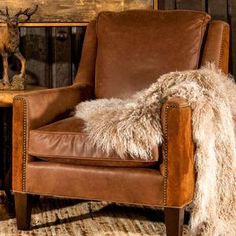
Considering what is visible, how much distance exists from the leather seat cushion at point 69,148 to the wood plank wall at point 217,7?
1350mm

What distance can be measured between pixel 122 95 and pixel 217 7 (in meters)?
0.99

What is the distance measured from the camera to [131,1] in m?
3.52

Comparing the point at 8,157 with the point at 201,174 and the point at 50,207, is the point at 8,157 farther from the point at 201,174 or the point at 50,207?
the point at 201,174

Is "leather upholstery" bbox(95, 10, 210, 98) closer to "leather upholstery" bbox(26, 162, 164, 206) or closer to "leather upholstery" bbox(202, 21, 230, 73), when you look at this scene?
"leather upholstery" bbox(202, 21, 230, 73)

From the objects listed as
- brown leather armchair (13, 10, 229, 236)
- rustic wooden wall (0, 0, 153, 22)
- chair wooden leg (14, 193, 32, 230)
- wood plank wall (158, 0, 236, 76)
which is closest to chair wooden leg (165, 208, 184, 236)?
brown leather armchair (13, 10, 229, 236)

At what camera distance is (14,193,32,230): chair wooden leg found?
8.46 ft

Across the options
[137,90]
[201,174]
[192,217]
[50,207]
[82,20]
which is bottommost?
[50,207]

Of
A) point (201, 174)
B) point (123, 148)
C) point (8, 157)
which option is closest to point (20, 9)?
point (8, 157)

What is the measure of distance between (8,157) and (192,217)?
1625 millimetres

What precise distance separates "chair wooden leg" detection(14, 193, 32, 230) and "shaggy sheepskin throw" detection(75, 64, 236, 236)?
47cm

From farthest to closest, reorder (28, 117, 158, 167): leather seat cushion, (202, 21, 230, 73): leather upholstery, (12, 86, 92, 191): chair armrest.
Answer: (202, 21, 230, 73): leather upholstery, (12, 86, 92, 191): chair armrest, (28, 117, 158, 167): leather seat cushion

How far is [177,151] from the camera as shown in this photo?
7.43 ft

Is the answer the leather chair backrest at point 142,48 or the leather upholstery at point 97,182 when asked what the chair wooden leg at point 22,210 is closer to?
the leather upholstery at point 97,182

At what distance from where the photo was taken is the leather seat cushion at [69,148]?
2.38 meters
